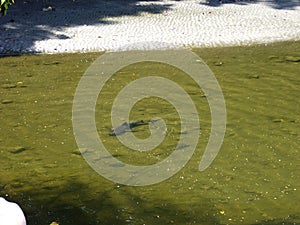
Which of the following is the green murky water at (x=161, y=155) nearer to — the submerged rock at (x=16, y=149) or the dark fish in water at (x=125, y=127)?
the submerged rock at (x=16, y=149)

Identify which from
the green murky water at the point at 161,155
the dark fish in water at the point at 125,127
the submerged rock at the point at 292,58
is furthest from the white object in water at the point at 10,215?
the submerged rock at the point at 292,58

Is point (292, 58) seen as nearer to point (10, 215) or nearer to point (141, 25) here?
point (141, 25)

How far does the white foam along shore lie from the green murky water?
1519mm

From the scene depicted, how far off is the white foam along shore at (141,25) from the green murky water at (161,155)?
1519 millimetres

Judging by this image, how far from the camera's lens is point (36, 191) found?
15.8 ft

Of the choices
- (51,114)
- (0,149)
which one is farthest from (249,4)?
(0,149)

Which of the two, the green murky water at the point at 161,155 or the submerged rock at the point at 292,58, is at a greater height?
the green murky water at the point at 161,155

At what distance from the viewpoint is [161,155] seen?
18.2 ft

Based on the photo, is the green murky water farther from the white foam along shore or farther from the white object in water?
the white object in water

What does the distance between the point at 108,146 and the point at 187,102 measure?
1531 mm

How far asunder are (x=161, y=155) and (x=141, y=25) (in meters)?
5.94

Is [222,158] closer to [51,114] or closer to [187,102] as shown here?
[187,102]

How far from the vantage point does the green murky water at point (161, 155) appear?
447 cm

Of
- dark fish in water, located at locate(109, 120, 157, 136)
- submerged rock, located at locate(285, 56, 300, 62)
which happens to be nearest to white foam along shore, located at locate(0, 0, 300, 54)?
submerged rock, located at locate(285, 56, 300, 62)
